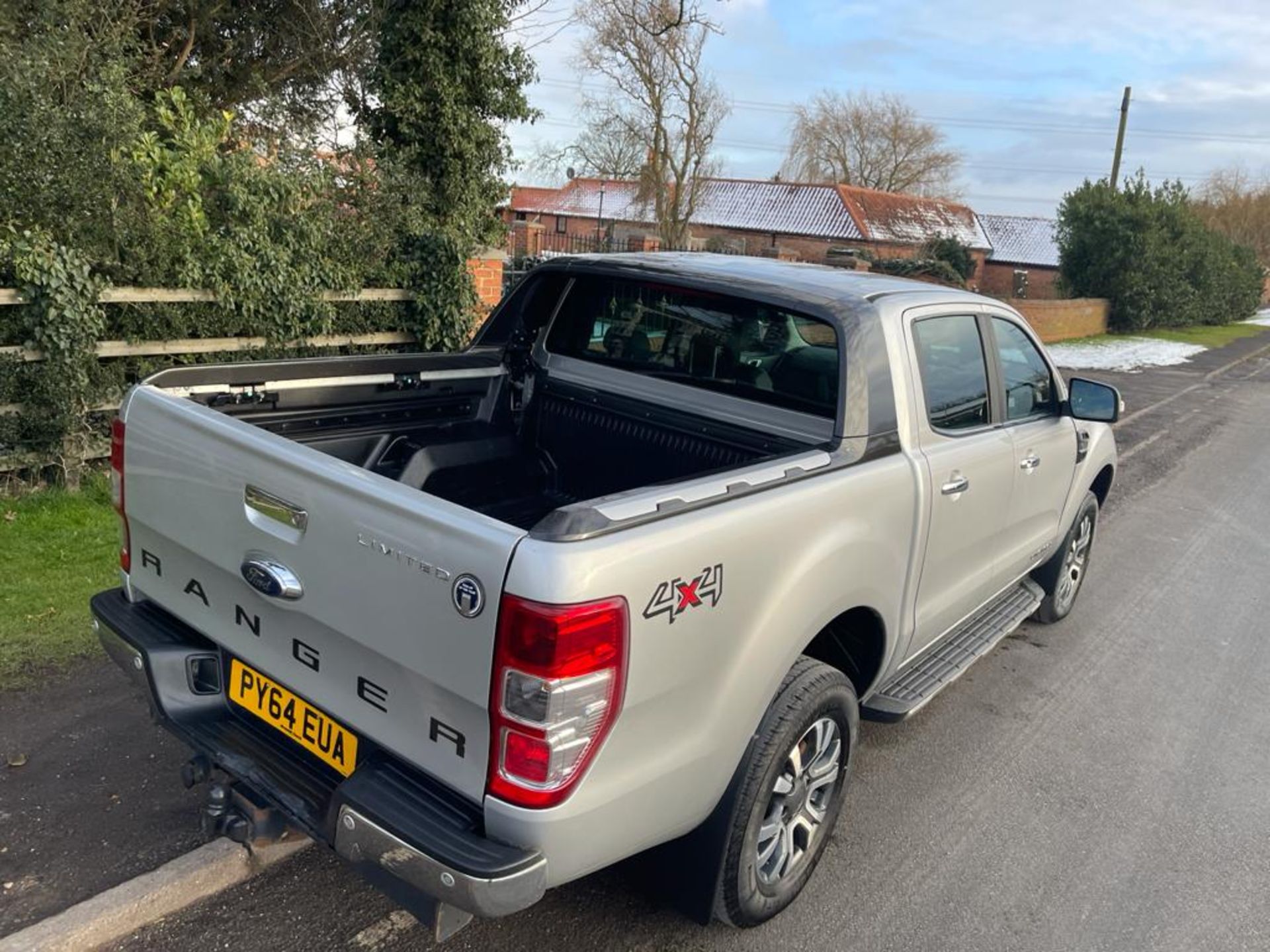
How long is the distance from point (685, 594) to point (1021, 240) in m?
56.4

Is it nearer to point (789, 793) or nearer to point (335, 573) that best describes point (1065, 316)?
point (789, 793)

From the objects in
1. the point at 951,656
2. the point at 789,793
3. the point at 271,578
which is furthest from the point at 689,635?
the point at 951,656

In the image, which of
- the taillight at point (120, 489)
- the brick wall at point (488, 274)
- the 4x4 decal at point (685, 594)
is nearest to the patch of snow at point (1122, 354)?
the brick wall at point (488, 274)

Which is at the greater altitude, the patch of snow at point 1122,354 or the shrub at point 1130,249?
the shrub at point 1130,249

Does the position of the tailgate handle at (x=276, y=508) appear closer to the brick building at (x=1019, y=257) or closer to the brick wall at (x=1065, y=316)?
the brick wall at (x=1065, y=316)

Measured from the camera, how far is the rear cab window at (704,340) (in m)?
3.47

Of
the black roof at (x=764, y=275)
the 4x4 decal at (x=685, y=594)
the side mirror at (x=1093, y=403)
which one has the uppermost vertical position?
the black roof at (x=764, y=275)

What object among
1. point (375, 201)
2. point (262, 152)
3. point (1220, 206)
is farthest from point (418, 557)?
point (1220, 206)

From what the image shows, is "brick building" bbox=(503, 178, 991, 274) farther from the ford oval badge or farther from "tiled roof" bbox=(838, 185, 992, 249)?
the ford oval badge

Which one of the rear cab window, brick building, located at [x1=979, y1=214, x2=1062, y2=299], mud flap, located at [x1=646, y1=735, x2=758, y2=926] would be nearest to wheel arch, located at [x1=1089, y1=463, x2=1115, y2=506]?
the rear cab window

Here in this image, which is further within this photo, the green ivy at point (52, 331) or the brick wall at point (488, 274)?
the brick wall at point (488, 274)

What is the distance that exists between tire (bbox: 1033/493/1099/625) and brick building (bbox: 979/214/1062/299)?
1727 inches

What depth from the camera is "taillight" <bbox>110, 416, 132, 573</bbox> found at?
9.78 feet

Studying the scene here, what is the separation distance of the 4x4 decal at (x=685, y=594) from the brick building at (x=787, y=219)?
35.4 meters
